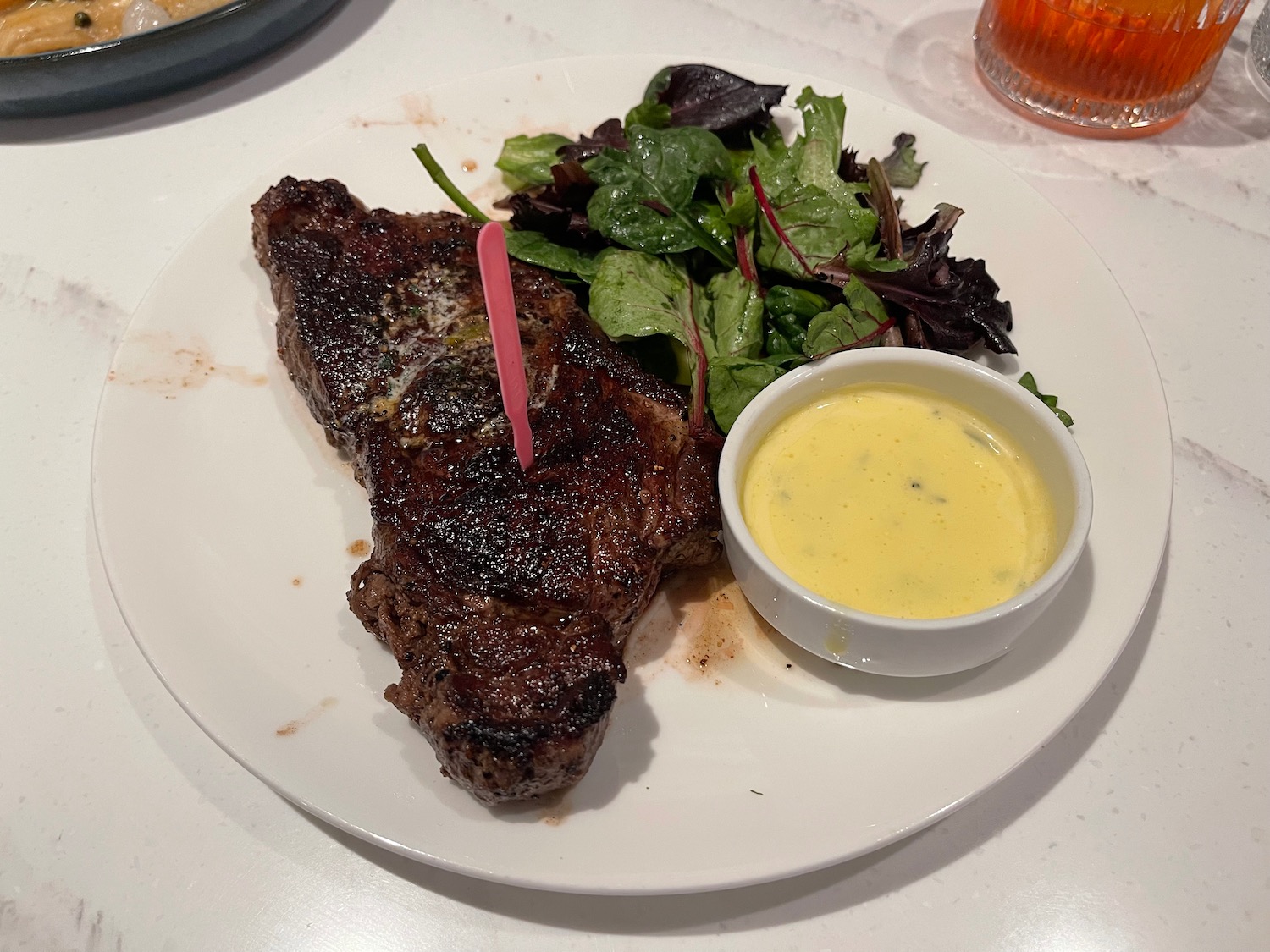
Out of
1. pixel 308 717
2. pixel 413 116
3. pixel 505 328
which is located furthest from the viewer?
pixel 413 116

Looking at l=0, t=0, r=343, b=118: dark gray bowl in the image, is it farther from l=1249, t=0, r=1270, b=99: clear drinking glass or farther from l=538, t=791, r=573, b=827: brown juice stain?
l=1249, t=0, r=1270, b=99: clear drinking glass

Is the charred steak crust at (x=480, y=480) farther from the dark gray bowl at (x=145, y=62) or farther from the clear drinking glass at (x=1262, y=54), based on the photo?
the clear drinking glass at (x=1262, y=54)

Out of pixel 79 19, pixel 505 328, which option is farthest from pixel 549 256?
pixel 79 19

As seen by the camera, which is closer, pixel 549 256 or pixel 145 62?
pixel 549 256

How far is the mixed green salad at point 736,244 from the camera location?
2695 mm

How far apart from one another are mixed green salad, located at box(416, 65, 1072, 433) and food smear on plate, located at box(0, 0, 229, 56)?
6.22 ft

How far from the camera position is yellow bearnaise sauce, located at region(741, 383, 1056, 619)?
214 cm

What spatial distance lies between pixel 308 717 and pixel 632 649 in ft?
2.55

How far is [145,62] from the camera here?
373 centimetres

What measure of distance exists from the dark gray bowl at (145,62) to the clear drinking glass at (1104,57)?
2972 mm

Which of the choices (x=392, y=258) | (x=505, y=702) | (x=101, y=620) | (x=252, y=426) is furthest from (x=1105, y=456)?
(x=101, y=620)

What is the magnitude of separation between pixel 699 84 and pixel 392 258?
51.2 inches

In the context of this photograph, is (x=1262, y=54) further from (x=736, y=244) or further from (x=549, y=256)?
(x=549, y=256)

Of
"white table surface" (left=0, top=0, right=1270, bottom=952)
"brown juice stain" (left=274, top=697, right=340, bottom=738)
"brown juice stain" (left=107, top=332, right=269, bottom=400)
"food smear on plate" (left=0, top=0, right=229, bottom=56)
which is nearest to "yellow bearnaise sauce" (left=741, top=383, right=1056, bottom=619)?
"white table surface" (left=0, top=0, right=1270, bottom=952)
